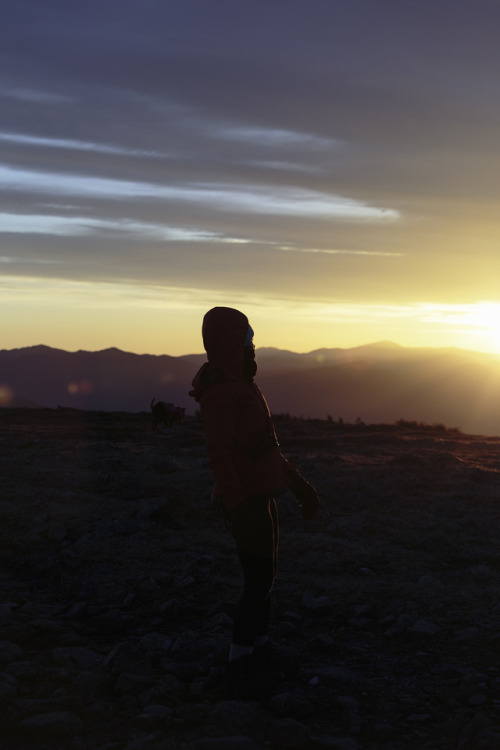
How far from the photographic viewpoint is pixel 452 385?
452ft

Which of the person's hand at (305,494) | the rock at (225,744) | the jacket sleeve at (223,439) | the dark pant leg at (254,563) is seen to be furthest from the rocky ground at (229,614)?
the jacket sleeve at (223,439)

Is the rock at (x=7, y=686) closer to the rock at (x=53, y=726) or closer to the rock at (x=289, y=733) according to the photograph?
the rock at (x=53, y=726)

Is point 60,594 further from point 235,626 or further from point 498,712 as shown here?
point 498,712

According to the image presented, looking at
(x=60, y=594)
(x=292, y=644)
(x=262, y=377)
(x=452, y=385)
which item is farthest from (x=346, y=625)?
(x=262, y=377)

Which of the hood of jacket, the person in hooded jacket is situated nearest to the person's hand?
the person in hooded jacket

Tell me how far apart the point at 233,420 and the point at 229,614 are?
176 cm

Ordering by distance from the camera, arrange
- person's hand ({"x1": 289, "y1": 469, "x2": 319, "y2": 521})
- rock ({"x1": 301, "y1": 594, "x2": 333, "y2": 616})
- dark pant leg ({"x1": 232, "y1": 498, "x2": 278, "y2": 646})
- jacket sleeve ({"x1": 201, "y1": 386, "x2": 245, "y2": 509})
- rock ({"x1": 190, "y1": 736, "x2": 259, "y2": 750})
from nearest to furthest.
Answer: rock ({"x1": 190, "y1": 736, "x2": 259, "y2": 750}) < jacket sleeve ({"x1": 201, "y1": 386, "x2": 245, "y2": 509}) < dark pant leg ({"x1": 232, "y1": 498, "x2": 278, "y2": 646}) < person's hand ({"x1": 289, "y1": 469, "x2": 319, "y2": 521}) < rock ({"x1": 301, "y1": 594, "x2": 333, "y2": 616})

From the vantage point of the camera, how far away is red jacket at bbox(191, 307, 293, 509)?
182 inches

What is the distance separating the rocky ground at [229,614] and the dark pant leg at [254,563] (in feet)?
1.01

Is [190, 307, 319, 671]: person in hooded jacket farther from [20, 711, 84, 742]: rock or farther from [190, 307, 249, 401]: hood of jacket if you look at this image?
[20, 711, 84, 742]: rock

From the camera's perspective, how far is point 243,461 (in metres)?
4.78

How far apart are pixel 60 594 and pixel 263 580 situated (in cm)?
226

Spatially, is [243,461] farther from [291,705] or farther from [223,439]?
[291,705]

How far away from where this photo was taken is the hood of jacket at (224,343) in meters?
4.85
